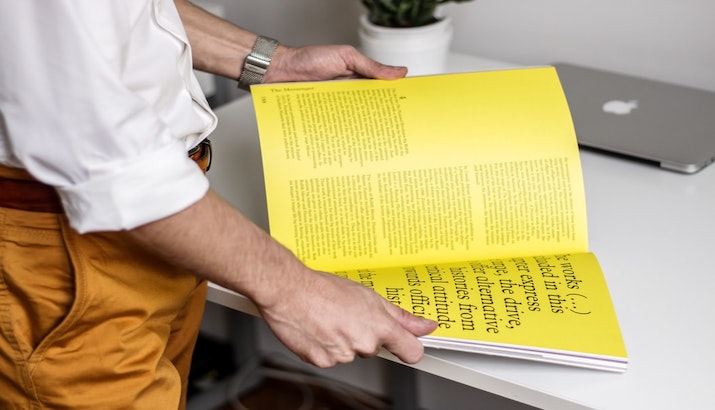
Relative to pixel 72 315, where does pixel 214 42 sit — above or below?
above

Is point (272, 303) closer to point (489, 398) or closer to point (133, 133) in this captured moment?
point (133, 133)

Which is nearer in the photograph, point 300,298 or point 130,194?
point 130,194

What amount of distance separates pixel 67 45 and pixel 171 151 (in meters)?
0.12

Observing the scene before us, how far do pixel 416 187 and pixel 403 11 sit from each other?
444mm

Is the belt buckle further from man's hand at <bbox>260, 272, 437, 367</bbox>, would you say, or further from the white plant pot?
the white plant pot

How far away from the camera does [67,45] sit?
2.31 feet

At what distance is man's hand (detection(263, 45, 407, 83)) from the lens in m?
1.19

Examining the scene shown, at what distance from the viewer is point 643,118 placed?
1296mm

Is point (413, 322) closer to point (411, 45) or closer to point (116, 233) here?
point (116, 233)

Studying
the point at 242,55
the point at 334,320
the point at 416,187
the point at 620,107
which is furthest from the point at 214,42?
the point at 620,107

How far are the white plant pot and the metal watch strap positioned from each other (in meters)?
0.21

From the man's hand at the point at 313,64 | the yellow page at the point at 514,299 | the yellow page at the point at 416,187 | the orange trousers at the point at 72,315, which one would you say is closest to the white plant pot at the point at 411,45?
the man's hand at the point at 313,64

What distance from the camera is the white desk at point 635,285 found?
32.2 inches

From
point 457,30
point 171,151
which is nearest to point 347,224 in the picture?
point 171,151
